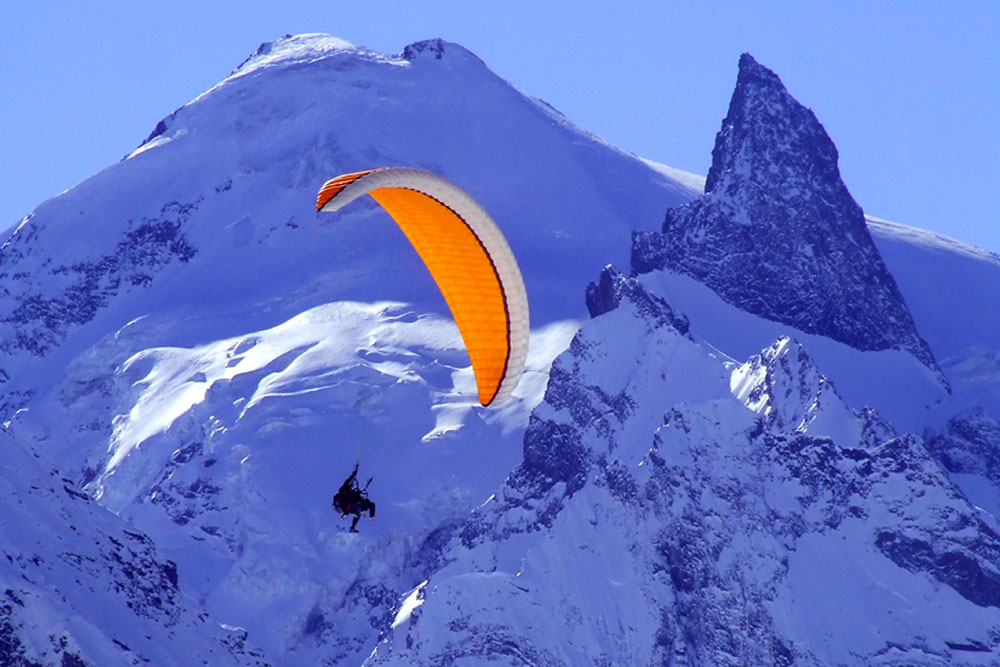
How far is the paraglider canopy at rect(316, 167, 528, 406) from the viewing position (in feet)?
196

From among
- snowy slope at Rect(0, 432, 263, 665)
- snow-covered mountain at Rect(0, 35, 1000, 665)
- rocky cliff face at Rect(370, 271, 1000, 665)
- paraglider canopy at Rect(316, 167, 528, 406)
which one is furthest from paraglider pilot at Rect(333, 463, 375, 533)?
rocky cliff face at Rect(370, 271, 1000, 665)

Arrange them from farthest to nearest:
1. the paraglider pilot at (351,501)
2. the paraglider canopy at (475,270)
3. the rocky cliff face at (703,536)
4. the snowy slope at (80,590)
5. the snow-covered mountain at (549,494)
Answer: the snow-covered mountain at (549,494) < the rocky cliff face at (703,536) < the snowy slope at (80,590) < the paraglider canopy at (475,270) < the paraglider pilot at (351,501)

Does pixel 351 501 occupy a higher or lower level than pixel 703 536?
higher

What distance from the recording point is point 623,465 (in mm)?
164250

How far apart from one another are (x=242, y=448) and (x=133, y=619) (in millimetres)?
64454

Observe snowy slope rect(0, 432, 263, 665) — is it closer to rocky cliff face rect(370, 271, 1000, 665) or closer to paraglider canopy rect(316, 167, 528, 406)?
rocky cliff face rect(370, 271, 1000, 665)

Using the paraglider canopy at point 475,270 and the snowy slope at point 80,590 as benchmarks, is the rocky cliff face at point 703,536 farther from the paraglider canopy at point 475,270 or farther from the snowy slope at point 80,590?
the paraglider canopy at point 475,270

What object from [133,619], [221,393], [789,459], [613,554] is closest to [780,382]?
[789,459]

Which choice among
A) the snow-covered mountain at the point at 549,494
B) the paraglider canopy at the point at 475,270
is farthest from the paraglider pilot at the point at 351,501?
the snow-covered mountain at the point at 549,494

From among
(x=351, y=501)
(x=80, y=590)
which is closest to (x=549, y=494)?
(x=80, y=590)

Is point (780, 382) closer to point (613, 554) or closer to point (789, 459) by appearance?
point (789, 459)

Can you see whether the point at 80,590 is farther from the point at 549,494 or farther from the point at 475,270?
the point at 475,270

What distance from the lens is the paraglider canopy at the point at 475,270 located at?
59.8 m

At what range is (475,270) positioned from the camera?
201 ft
